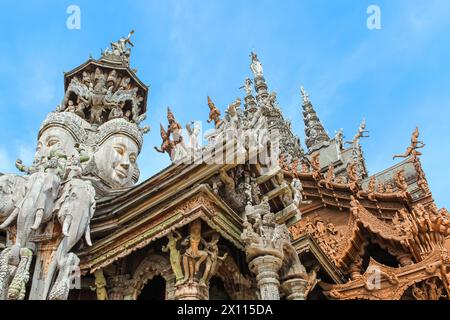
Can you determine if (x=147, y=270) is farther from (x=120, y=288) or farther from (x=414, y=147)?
(x=414, y=147)

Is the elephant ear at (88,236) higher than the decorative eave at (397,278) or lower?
lower

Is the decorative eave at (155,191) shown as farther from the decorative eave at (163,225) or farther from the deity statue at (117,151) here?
the deity statue at (117,151)

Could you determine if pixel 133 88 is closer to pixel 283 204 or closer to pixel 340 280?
pixel 283 204

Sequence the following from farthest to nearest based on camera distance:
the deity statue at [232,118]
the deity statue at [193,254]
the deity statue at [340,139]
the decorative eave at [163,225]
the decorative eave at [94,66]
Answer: the deity statue at [340,139] → the decorative eave at [94,66] → the deity statue at [232,118] → the decorative eave at [163,225] → the deity statue at [193,254]

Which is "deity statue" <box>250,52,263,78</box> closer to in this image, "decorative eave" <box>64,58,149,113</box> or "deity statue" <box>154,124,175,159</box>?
"decorative eave" <box>64,58,149,113</box>

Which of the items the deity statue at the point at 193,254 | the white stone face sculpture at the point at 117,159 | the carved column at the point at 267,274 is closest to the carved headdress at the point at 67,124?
the white stone face sculpture at the point at 117,159

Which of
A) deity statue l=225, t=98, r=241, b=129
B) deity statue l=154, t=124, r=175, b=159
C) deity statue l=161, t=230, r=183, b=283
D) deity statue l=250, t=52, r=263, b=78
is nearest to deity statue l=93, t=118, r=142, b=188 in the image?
deity statue l=154, t=124, r=175, b=159

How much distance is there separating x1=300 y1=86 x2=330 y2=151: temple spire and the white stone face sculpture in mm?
19446

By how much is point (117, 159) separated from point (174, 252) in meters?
4.30

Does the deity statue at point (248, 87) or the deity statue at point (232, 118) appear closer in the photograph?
the deity statue at point (232, 118)

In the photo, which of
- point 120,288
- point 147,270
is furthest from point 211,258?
point 120,288

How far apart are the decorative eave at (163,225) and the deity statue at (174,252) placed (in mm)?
142

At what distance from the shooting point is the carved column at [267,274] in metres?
6.29

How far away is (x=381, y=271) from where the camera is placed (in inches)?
424
